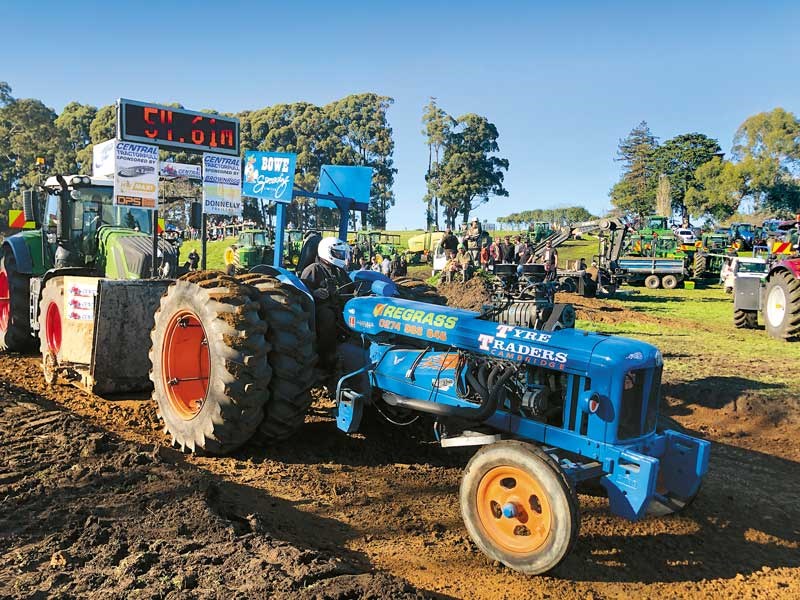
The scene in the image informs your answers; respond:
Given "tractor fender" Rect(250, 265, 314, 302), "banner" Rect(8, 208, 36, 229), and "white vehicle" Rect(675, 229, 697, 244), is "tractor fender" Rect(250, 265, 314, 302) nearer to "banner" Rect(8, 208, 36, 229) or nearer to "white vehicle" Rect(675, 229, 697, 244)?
"banner" Rect(8, 208, 36, 229)

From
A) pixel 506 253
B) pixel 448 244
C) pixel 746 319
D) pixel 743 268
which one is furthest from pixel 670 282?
pixel 746 319

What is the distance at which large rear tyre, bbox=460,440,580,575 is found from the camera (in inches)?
130

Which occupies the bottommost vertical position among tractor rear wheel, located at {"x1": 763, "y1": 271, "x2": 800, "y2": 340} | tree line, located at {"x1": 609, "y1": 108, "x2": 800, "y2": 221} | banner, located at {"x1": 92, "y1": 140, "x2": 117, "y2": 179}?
tractor rear wheel, located at {"x1": 763, "y1": 271, "x2": 800, "y2": 340}

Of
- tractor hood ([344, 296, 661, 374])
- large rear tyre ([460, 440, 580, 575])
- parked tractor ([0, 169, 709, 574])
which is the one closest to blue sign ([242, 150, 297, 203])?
parked tractor ([0, 169, 709, 574])

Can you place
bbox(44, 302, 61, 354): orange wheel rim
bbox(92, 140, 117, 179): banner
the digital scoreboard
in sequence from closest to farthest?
bbox(44, 302, 61, 354): orange wheel rim < the digital scoreboard < bbox(92, 140, 117, 179): banner

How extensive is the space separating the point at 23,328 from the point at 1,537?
6.58 meters

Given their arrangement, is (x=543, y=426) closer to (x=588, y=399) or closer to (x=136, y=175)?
(x=588, y=399)

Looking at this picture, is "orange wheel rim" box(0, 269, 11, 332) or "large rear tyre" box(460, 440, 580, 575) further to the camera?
"orange wheel rim" box(0, 269, 11, 332)

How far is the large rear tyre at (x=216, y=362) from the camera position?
4711mm

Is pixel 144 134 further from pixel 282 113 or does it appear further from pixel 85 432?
pixel 282 113

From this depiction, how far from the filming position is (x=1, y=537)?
340 centimetres

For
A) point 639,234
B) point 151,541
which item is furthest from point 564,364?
point 639,234

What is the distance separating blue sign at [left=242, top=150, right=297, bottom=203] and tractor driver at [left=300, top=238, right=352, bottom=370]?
0.57 meters

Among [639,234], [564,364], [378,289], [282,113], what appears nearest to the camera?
[564,364]
